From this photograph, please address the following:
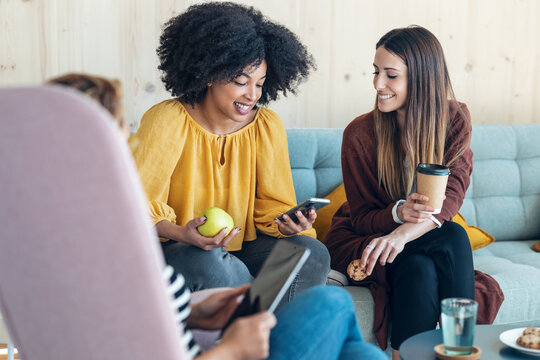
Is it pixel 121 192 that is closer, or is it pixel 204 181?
pixel 121 192

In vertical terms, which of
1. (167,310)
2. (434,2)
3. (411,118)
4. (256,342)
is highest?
(434,2)

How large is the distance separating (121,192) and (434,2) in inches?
102

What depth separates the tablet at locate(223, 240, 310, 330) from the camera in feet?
3.35

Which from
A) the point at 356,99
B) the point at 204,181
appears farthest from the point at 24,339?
the point at 356,99

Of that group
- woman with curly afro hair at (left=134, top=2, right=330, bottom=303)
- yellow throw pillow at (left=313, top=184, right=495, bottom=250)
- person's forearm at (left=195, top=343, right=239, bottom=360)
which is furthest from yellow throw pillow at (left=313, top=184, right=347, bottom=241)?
person's forearm at (left=195, top=343, right=239, bottom=360)

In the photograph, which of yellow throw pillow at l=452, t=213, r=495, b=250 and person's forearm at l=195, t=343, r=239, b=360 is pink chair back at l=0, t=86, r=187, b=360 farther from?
yellow throw pillow at l=452, t=213, r=495, b=250

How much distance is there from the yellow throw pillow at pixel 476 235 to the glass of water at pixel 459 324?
119cm

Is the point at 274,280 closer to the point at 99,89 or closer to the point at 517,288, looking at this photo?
the point at 99,89

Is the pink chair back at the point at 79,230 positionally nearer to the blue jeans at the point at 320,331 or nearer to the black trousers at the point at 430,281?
the blue jeans at the point at 320,331

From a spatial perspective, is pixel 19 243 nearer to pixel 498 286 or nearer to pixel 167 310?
pixel 167 310

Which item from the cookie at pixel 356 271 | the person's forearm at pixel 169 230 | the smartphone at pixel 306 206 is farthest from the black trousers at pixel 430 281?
the person's forearm at pixel 169 230

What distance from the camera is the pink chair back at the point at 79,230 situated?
2.31 ft

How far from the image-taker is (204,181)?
6.56 feet

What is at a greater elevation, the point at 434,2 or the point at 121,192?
the point at 434,2
